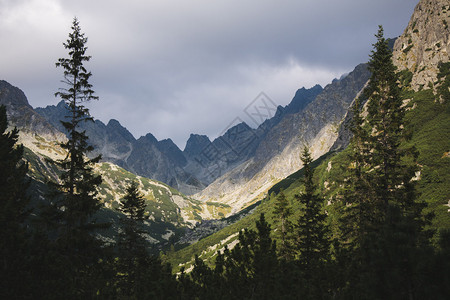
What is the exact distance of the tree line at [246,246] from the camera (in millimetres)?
6808

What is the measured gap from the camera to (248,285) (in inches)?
743

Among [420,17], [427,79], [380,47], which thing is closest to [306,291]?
[380,47]

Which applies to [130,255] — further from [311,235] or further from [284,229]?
[311,235]

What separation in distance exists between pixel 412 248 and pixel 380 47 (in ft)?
77.0

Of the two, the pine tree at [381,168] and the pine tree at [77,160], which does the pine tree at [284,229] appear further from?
the pine tree at [77,160]

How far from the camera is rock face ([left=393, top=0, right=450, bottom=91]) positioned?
8062cm

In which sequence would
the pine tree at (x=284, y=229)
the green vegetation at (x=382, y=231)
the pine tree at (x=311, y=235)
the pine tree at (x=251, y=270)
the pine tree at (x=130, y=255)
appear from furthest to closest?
1. the pine tree at (x=284, y=229)
2. the pine tree at (x=130, y=255)
3. the pine tree at (x=311, y=235)
4. the pine tree at (x=251, y=270)
5. the green vegetation at (x=382, y=231)

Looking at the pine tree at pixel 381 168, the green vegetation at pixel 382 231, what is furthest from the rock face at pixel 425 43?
the pine tree at pixel 381 168

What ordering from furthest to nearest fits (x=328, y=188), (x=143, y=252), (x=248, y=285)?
A: (x=328, y=188) < (x=143, y=252) < (x=248, y=285)

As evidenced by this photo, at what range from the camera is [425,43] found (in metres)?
89.4

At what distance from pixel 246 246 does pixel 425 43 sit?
10532 cm

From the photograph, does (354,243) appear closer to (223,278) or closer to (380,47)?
(223,278)

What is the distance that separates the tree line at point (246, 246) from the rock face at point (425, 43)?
74.8 meters

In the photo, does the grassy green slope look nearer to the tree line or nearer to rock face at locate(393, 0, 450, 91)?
the tree line
